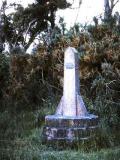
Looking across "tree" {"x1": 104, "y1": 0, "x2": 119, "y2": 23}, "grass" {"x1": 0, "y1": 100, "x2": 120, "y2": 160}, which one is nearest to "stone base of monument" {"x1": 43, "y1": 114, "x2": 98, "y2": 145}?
"grass" {"x1": 0, "y1": 100, "x2": 120, "y2": 160}

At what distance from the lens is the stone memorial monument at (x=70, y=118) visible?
526 inches

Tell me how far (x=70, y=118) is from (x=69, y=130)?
0.34 metres

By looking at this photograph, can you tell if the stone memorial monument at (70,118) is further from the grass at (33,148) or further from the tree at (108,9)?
the tree at (108,9)

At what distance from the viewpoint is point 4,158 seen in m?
9.52

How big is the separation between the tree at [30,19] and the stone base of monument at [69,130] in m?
12.1

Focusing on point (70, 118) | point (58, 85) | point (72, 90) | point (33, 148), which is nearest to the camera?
point (33, 148)

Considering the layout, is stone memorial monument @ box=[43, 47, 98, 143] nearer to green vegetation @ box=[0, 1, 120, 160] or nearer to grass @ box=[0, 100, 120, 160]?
green vegetation @ box=[0, 1, 120, 160]

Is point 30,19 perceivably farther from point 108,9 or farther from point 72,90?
point 72,90

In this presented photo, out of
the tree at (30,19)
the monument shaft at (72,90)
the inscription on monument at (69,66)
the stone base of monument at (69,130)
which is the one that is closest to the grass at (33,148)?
the stone base of monument at (69,130)

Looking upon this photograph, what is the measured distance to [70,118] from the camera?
13477 millimetres

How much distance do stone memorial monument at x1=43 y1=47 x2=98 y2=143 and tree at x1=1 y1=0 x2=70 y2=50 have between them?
1149 cm

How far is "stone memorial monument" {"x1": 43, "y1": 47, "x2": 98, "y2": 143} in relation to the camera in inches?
526

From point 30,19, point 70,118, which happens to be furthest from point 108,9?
point 70,118

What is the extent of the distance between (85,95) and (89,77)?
829mm
